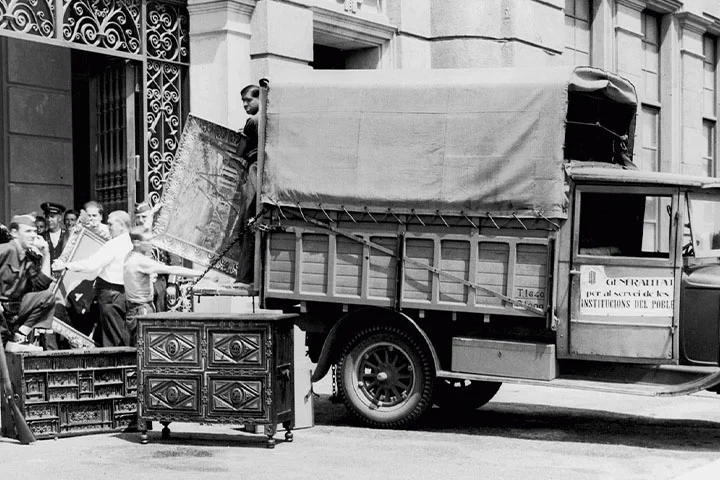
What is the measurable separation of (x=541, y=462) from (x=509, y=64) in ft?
32.3

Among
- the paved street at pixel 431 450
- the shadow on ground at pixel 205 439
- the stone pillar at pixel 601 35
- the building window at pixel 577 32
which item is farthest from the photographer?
the stone pillar at pixel 601 35

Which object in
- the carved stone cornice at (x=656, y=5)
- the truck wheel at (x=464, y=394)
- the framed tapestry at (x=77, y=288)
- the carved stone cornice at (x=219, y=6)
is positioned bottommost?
the truck wheel at (x=464, y=394)

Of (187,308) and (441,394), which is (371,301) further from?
(187,308)

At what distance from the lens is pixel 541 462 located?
914 centimetres

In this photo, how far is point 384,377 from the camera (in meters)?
10.8

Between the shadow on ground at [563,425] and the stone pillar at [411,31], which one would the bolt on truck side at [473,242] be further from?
the stone pillar at [411,31]

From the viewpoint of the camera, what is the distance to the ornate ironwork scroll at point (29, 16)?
12945 millimetres

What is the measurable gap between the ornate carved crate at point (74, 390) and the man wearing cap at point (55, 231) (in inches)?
135

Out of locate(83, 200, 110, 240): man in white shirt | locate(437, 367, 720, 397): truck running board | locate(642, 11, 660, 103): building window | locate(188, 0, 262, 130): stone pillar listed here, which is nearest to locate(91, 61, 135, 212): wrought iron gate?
locate(188, 0, 262, 130): stone pillar

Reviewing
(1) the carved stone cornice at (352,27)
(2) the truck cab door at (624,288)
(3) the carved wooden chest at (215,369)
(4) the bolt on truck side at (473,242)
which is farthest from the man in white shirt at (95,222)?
(2) the truck cab door at (624,288)

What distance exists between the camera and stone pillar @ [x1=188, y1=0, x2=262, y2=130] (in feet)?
48.2

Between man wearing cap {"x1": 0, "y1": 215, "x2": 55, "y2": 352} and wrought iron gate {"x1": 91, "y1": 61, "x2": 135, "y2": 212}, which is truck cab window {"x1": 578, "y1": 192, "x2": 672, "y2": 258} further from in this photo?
wrought iron gate {"x1": 91, "y1": 61, "x2": 135, "y2": 212}

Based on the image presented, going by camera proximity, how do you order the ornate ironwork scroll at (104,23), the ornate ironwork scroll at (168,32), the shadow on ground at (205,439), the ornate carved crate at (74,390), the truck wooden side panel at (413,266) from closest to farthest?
the shadow on ground at (205,439), the ornate carved crate at (74,390), the truck wooden side panel at (413,266), the ornate ironwork scroll at (104,23), the ornate ironwork scroll at (168,32)

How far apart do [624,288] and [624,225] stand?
93 centimetres
